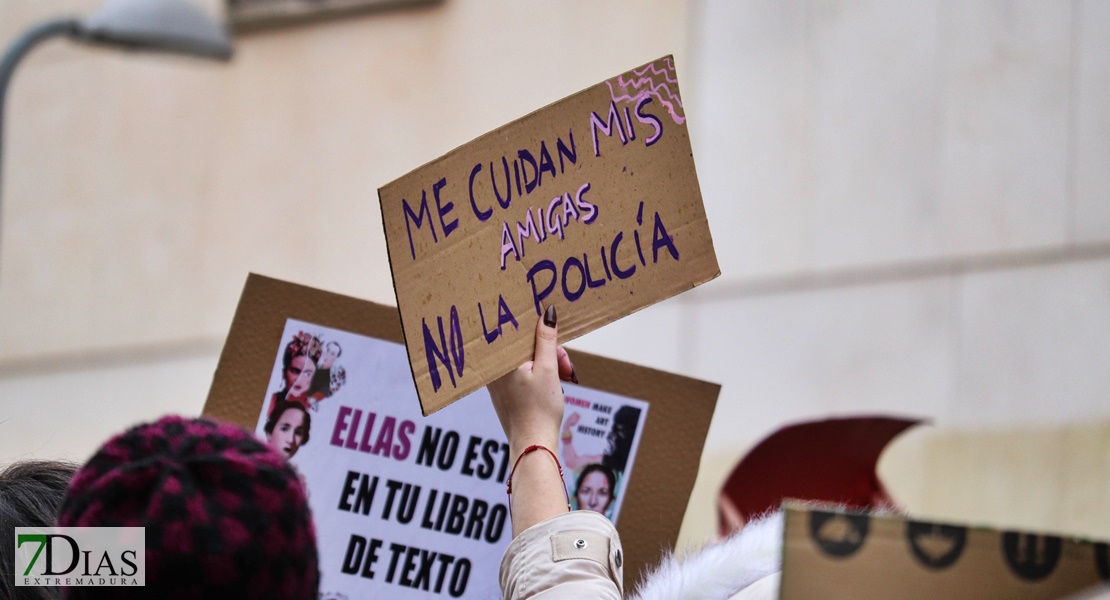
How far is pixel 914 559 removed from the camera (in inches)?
43.6

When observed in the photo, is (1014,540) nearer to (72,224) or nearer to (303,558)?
(303,558)

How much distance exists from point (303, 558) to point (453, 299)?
506mm

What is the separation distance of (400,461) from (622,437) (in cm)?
30

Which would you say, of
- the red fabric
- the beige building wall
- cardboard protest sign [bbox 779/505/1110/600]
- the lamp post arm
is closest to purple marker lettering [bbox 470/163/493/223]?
cardboard protest sign [bbox 779/505/1110/600]

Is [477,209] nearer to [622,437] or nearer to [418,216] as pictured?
[418,216]

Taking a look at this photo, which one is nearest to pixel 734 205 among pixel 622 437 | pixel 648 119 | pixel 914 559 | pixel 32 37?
pixel 32 37

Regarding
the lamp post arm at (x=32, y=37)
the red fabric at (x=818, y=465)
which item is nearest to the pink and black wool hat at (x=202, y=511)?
the red fabric at (x=818, y=465)

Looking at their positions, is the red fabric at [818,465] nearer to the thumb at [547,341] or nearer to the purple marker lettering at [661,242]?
the purple marker lettering at [661,242]

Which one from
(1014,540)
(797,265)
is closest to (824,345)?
(797,265)

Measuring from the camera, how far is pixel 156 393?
8.24 m

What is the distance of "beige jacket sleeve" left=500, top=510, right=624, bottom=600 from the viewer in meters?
1.38

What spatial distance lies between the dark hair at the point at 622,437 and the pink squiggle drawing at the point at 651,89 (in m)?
0.41

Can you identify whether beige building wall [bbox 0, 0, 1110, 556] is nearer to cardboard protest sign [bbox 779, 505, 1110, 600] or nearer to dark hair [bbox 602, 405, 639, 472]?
dark hair [bbox 602, 405, 639, 472]

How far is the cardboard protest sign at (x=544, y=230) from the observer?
1616 mm
